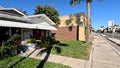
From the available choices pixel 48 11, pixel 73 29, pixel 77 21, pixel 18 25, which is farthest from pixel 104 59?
pixel 48 11

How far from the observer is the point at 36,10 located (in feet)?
106

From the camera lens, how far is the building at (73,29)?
956 inches

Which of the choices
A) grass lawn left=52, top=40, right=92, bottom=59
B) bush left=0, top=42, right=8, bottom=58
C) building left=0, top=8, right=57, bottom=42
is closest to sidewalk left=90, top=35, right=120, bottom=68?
grass lawn left=52, top=40, right=92, bottom=59

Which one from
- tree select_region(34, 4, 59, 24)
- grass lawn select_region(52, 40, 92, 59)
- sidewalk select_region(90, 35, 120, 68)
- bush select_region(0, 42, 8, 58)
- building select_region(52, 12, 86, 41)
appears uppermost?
tree select_region(34, 4, 59, 24)

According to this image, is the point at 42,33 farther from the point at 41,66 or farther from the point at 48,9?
the point at 41,66

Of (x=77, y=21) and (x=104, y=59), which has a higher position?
(x=77, y=21)

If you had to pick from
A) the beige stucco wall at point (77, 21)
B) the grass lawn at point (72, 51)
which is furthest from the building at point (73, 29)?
the grass lawn at point (72, 51)

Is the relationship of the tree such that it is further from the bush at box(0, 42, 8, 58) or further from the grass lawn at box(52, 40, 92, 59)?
the bush at box(0, 42, 8, 58)

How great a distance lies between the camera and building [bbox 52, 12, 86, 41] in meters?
24.3

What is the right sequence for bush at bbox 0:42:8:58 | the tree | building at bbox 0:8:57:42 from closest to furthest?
bush at bbox 0:42:8:58, building at bbox 0:8:57:42, the tree

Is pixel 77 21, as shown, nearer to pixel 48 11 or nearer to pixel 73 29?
pixel 73 29

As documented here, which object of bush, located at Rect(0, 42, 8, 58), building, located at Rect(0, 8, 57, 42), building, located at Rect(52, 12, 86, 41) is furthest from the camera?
building, located at Rect(52, 12, 86, 41)

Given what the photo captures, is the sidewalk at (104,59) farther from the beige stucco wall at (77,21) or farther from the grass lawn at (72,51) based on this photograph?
the beige stucco wall at (77,21)

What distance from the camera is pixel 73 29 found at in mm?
24344
